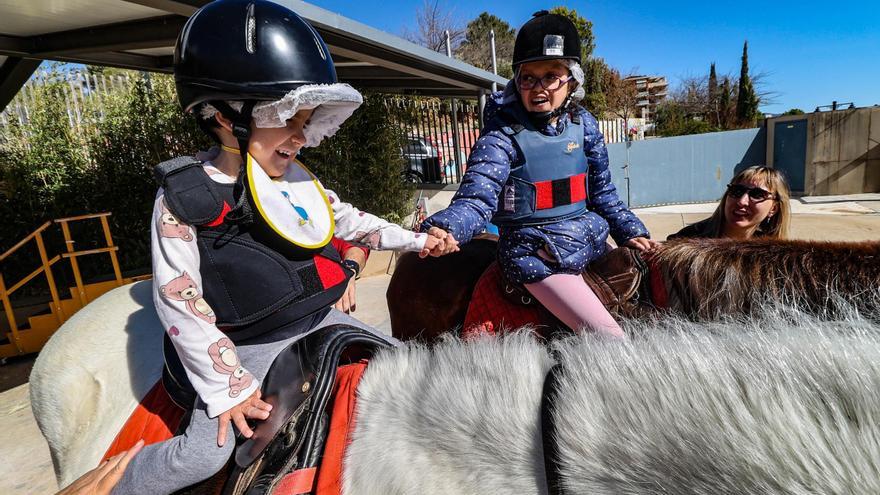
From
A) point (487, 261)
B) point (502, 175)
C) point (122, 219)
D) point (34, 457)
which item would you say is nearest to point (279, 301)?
point (502, 175)

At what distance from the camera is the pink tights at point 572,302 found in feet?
5.57

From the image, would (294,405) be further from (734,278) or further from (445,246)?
(734,278)

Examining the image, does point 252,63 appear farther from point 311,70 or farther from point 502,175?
point 502,175

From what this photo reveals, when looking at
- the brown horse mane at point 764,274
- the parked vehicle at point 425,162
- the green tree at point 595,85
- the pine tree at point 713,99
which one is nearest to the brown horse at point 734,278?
the brown horse mane at point 764,274

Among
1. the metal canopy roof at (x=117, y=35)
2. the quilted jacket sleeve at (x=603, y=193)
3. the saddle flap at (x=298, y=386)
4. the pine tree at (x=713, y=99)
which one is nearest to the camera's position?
the saddle flap at (x=298, y=386)

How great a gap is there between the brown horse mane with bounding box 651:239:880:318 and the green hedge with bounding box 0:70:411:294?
20.6 ft

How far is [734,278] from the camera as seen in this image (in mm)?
1393

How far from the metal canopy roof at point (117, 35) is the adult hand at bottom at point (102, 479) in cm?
310

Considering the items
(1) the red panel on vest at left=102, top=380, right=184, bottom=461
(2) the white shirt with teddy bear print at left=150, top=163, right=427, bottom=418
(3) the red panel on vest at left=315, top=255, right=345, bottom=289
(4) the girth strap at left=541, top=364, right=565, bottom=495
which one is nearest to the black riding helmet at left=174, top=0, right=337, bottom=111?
(2) the white shirt with teddy bear print at left=150, top=163, right=427, bottom=418

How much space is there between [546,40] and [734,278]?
116cm

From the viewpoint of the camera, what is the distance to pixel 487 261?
2348 millimetres


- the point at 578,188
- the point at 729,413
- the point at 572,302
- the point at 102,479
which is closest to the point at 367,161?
the point at 578,188

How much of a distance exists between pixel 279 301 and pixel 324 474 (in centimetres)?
53

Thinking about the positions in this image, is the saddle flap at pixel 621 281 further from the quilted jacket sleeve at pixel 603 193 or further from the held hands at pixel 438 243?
the held hands at pixel 438 243
